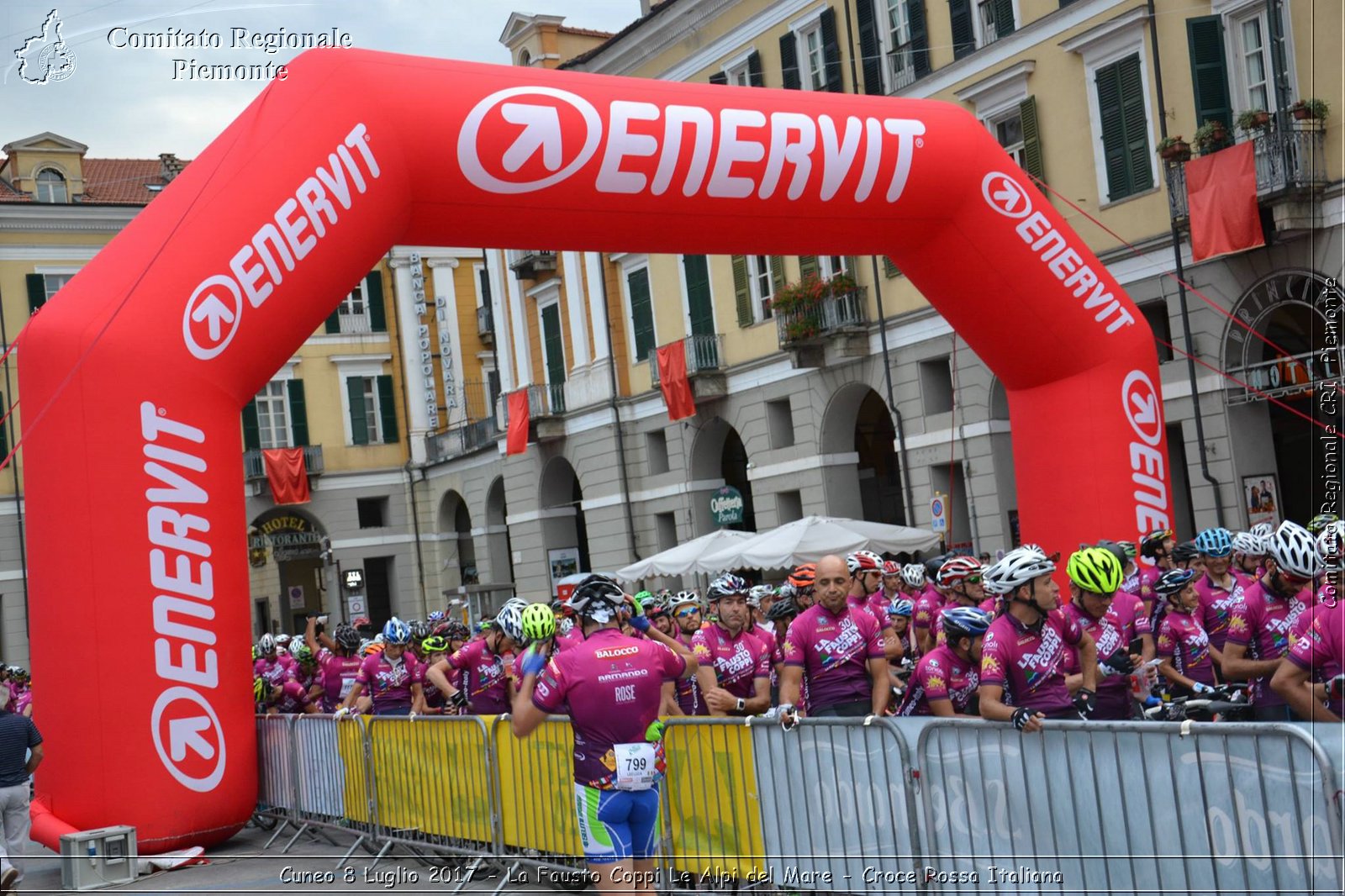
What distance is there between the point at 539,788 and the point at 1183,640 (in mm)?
4148

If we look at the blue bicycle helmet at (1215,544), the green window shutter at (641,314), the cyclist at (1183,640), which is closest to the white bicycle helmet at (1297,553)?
the cyclist at (1183,640)

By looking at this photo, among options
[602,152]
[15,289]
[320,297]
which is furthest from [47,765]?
[15,289]

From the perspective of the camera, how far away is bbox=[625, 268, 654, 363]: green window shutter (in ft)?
112

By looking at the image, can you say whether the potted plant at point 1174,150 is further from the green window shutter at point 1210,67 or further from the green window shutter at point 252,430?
the green window shutter at point 252,430

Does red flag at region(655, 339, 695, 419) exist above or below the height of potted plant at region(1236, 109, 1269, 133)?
below

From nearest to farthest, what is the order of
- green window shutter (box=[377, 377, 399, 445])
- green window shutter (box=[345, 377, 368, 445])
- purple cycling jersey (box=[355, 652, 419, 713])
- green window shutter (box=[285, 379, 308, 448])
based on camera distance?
purple cycling jersey (box=[355, 652, 419, 713]) → green window shutter (box=[285, 379, 308, 448]) → green window shutter (box=[345, 377, 368, 445]) → green window shutter (box=[377, 377, 399, 445])

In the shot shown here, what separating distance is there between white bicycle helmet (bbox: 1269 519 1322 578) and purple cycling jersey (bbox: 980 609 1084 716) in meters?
1.14

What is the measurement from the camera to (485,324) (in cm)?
4678

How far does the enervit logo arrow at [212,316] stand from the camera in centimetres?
1184

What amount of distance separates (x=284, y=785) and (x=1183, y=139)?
14.6 meters

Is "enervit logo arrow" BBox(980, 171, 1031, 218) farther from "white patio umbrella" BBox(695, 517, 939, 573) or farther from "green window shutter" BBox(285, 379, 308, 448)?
"green window shutter" BBox(285, 379, 308, 448)

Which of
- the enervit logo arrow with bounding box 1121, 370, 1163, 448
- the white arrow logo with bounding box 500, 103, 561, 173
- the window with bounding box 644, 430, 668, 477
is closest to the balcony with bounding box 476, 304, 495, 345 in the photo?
the window with bounding box 644, 430, 668, 477

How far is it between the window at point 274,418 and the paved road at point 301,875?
3308 centimetres

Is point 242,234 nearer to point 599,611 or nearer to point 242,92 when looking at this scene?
point 242,92
